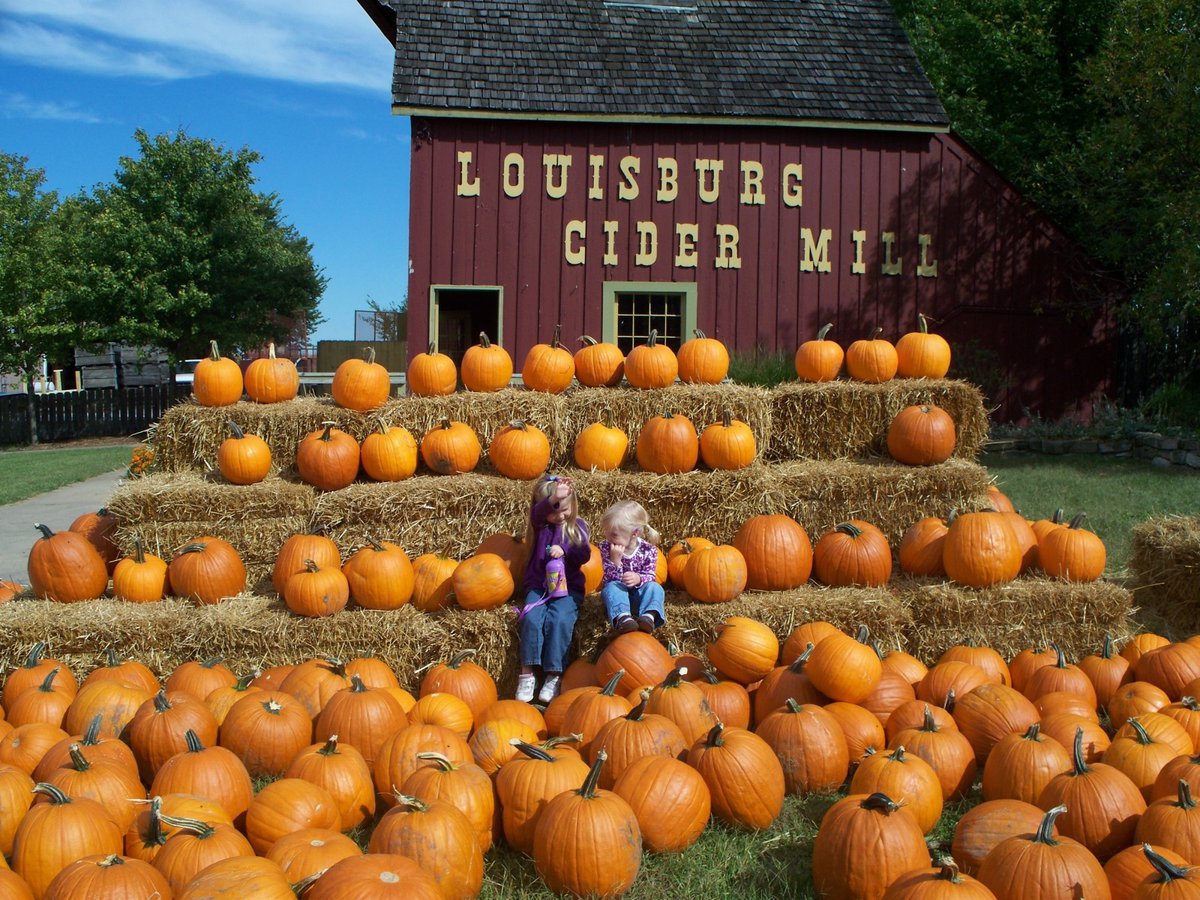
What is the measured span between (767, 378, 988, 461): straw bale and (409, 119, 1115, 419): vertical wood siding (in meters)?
5.83

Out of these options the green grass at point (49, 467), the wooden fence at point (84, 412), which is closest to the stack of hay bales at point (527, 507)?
the green grass at point (49, 467)

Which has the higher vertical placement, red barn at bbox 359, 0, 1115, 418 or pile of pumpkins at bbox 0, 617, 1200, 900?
red barn at bbox 359, 0, 1115, 418

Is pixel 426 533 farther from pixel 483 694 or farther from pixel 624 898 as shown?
pixel 624 898

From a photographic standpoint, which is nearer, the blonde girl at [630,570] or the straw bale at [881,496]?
the blonde girl at [630,570]

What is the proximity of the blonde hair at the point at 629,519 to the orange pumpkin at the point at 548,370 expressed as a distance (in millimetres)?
1577

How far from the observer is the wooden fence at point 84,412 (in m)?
23.3

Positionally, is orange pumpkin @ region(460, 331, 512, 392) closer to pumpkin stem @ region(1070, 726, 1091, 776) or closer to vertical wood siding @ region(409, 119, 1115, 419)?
pumpkin stem @ region(1070, 726, 1091, 776)

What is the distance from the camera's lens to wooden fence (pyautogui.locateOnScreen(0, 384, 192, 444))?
23312mm

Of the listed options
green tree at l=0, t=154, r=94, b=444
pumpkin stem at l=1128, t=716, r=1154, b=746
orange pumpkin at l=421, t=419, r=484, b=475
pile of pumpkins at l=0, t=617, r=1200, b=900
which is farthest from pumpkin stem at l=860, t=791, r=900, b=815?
green tree at l=0, t=154, r=94, b=444

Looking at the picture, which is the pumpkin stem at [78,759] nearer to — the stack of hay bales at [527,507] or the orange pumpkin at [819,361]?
the stack of hay bales at [527,507]

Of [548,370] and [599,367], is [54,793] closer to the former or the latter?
[548,370]

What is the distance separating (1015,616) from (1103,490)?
18.1 ft

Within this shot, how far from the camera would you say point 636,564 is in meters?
5.05

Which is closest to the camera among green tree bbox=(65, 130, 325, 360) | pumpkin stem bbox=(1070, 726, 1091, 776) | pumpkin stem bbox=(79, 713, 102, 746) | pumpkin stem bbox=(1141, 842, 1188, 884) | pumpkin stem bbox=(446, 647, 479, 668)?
pumpkin stem bbox=(1141, 842, 1188, 884)
